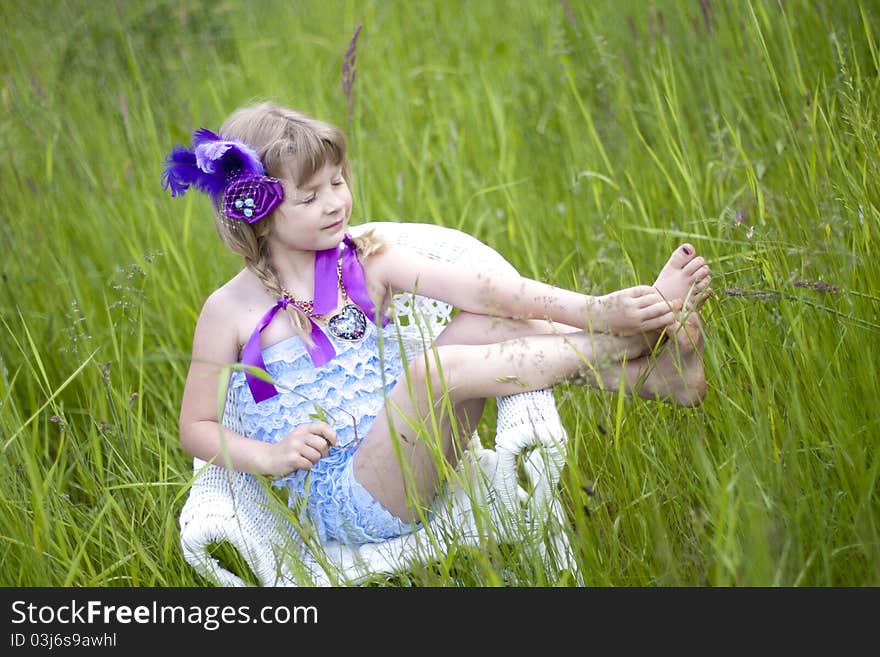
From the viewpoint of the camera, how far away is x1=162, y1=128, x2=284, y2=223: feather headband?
2.18 metres

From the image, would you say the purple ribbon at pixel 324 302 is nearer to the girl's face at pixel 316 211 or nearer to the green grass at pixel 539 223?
the girl's face at pixel 316 211

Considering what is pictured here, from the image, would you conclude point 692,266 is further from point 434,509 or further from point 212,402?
point 212,402

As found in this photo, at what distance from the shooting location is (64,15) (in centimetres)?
462

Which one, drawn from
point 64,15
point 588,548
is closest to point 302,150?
point 588,548

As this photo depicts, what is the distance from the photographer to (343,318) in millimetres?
2305

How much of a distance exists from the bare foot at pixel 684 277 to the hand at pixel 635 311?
0.08 feet

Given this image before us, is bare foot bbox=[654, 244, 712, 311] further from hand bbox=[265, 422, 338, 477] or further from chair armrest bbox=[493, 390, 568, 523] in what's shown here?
hand bbox=[265, 422, 338, 477]

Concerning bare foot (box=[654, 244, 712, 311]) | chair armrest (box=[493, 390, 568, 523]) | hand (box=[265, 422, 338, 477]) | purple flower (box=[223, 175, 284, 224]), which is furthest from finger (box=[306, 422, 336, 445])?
bare foot (box=[654, 244, 712, 311])

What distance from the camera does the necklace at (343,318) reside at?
230 centimetres

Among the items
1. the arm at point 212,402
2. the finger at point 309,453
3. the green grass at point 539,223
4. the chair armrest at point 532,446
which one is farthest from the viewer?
the arm at point 212,402

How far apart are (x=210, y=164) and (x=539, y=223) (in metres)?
1.47

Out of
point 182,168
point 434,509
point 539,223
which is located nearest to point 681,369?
point 434,509

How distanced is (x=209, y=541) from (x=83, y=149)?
219 centimetres

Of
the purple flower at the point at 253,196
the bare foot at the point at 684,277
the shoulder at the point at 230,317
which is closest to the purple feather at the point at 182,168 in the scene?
the purple flower at the point at 253,196
